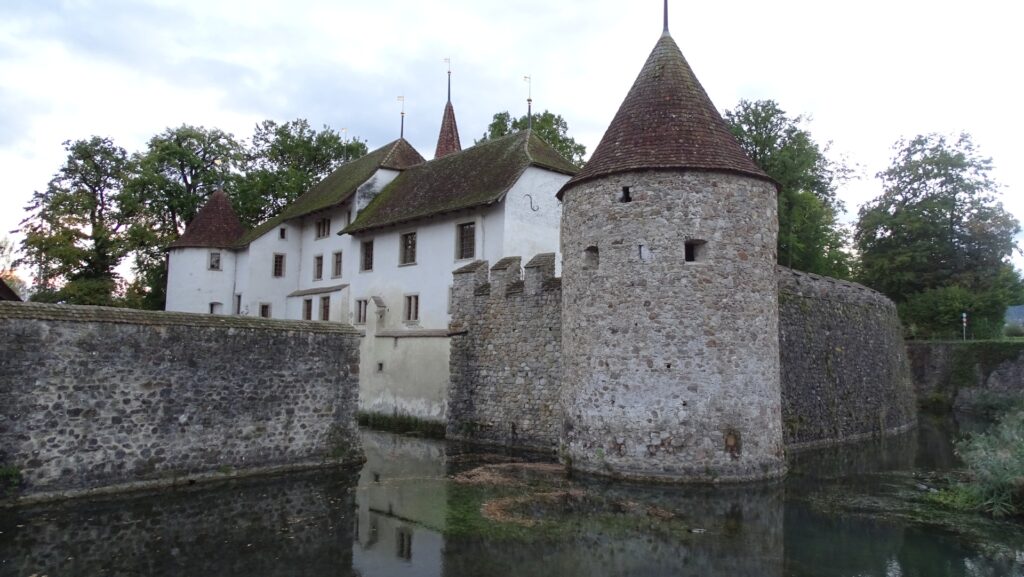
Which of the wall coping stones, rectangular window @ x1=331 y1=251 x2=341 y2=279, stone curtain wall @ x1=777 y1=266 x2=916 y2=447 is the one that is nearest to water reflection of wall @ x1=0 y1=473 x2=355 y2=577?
the wall coping stones

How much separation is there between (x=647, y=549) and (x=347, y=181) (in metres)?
23.1

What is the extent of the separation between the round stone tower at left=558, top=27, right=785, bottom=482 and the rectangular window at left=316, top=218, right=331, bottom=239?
16212 mm

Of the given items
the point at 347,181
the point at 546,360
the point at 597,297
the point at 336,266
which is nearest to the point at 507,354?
the point at 546,360

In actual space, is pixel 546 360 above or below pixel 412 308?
below

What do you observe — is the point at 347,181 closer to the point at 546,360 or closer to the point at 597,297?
the point at 546,360

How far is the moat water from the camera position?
8391 millimetres

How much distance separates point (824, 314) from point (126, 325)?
57.8 ft

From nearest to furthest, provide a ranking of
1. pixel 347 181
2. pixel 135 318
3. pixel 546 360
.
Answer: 1. pixel 135 318
2. pixel 546 360
3. pixel 347 181

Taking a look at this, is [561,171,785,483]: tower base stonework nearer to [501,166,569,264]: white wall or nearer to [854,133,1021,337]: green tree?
[501,166,569,264]: white wall

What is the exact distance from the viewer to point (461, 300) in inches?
808

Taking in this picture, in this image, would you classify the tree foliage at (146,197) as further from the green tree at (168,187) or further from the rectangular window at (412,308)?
the rectangular window at (412,308)

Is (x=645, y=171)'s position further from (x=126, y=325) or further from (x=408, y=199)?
(x=408, y=199)

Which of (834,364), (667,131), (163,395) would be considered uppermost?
(667,131)

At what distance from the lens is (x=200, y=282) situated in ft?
97.3
